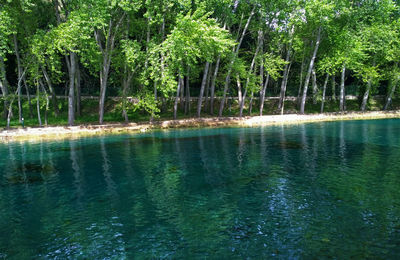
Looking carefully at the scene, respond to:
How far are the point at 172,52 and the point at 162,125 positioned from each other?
29.3 ft

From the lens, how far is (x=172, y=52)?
34094mm

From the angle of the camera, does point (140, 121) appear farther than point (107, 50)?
Yes

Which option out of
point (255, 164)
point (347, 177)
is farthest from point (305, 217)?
point (255, 164)

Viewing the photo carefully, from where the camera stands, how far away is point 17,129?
111ft

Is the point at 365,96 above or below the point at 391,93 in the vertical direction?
below

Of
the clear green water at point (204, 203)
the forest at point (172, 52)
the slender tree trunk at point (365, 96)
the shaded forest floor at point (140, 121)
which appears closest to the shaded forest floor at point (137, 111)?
the shaded forest floor at point (140, 121)

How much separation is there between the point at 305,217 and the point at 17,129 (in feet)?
102

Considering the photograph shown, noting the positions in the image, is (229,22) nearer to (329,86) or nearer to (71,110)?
(71,110)

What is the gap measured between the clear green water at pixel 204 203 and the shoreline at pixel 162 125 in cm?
1017

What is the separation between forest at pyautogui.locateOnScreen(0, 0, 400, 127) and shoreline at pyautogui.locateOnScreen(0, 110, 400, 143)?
5.66 feet

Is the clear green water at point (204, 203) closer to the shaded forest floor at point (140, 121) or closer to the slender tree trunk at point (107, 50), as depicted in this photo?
the shaded forest floor at point (140, 121)

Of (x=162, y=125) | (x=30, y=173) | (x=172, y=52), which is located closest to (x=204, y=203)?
(x=30, y=173)

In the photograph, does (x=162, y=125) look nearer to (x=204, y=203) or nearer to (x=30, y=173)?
(x=30, y=173)

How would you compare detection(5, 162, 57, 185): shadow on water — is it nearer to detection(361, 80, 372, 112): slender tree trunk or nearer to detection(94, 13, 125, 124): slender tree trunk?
detection(94, 13, 125, 124): slender tree trunk
